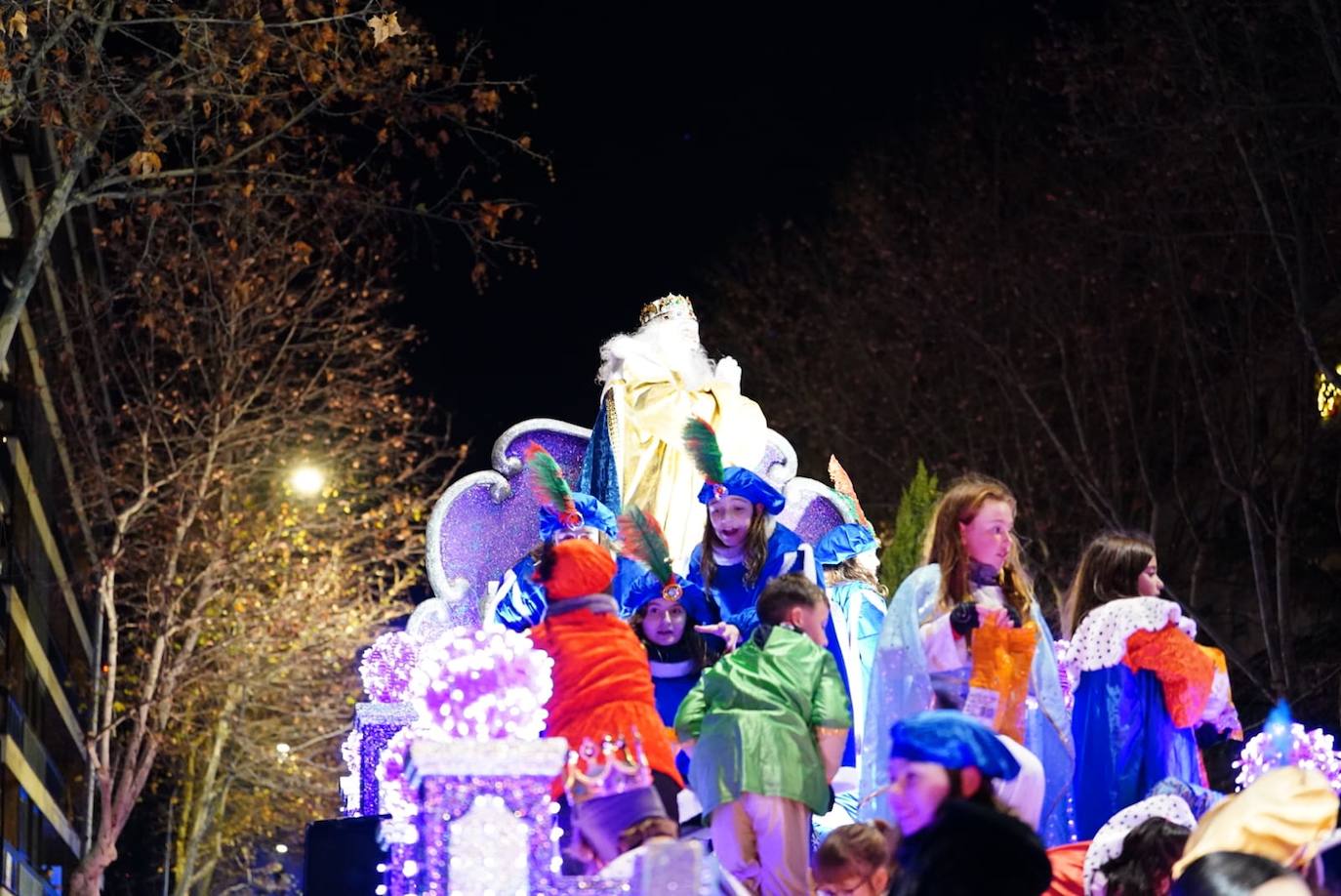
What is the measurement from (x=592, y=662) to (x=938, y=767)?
125 inches

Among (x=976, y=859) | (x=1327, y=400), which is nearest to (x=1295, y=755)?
(x=976, y=859)

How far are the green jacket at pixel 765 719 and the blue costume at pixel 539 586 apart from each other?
207 centimetres

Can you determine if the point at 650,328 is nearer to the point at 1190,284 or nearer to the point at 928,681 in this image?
the point at 928,681

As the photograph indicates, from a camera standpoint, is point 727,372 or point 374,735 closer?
point 374,735

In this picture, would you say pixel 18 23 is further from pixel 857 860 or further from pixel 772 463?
pixel 857 860

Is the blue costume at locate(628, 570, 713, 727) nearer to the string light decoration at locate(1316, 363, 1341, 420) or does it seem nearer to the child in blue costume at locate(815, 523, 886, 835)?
the child in blue costume at locate(815, 523, 886, 835)

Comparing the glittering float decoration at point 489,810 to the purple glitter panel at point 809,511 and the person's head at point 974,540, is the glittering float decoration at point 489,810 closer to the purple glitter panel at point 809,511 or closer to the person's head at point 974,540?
the person's head at point 974,540

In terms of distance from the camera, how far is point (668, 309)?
12.3 metres

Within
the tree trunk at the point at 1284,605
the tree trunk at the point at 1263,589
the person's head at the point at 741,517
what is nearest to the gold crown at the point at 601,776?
the person's head at the point at 741,517

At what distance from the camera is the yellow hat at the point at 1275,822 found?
5938 millimetres

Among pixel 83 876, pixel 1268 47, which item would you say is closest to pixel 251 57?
pixel 1268 47

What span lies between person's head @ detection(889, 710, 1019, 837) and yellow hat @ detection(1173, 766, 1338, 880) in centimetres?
59

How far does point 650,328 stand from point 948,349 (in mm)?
14441

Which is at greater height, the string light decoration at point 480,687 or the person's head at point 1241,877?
the string light decoration at point 480,687
